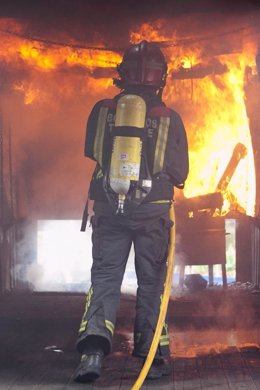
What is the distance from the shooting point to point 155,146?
4.69 meters

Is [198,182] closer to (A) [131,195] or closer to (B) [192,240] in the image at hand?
(B) [192,240]

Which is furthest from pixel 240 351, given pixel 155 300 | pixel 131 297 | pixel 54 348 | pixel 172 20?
pixel 172 20

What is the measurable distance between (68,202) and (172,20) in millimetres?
3127

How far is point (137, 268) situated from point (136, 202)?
1.58 ft

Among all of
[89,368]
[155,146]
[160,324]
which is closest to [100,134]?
[155,146]

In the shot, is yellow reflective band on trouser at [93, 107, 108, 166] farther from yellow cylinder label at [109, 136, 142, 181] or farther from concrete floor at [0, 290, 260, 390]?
concrete floor at [0, 290, 260, 390]

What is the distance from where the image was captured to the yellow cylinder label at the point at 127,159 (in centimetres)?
461

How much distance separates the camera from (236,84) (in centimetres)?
971

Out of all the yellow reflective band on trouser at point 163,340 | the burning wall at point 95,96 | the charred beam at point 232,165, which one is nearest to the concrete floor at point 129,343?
the yellow reflective band on trouser at point 163,340

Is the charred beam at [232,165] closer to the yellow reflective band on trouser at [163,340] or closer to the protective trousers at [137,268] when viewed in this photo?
the protective trousers at [137,268]

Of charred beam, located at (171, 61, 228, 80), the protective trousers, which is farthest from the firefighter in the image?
charred beam, located at (171, 61, 228, 80)

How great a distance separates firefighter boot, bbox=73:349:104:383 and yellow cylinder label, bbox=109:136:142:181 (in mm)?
1206

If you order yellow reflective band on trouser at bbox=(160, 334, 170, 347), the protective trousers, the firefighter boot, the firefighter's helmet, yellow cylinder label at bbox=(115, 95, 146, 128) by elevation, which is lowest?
the firefighter boot

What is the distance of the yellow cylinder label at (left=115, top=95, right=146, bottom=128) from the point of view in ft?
15.3
